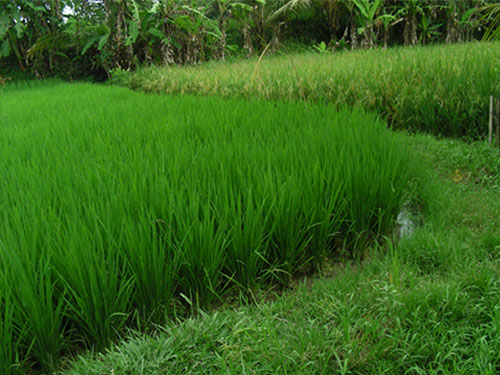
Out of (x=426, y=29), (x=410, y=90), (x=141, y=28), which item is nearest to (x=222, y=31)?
(x=141, y=28)

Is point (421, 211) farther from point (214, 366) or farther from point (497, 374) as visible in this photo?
point (214, 366)

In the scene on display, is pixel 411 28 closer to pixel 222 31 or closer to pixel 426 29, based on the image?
pixel 426 29

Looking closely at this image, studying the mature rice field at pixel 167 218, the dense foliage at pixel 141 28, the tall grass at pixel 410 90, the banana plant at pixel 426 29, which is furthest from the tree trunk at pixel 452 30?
the mature rice field at pixel 167 218

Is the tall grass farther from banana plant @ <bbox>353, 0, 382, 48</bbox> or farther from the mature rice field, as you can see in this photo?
banana plant @ <bbox>353, 0, 382, 48</bbox>

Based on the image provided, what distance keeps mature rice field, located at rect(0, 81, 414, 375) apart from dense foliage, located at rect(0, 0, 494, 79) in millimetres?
4970

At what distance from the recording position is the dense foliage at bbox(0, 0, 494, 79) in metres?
7.21

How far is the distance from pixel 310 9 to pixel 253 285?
9.07 m

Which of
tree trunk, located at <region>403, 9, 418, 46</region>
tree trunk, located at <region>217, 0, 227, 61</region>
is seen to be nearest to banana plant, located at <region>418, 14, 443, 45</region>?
tree trunk, located at <region>403, 9, 418, 46</region>

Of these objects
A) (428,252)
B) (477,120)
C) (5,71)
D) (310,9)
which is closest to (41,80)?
(5,71)

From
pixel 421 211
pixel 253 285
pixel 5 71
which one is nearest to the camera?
pixel 253 285

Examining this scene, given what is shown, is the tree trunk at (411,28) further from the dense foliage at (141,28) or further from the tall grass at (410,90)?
the tall grass at (410,90)

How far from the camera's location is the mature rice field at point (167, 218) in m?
1.01

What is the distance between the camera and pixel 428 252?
135 cm

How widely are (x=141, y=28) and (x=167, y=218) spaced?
275 inches
